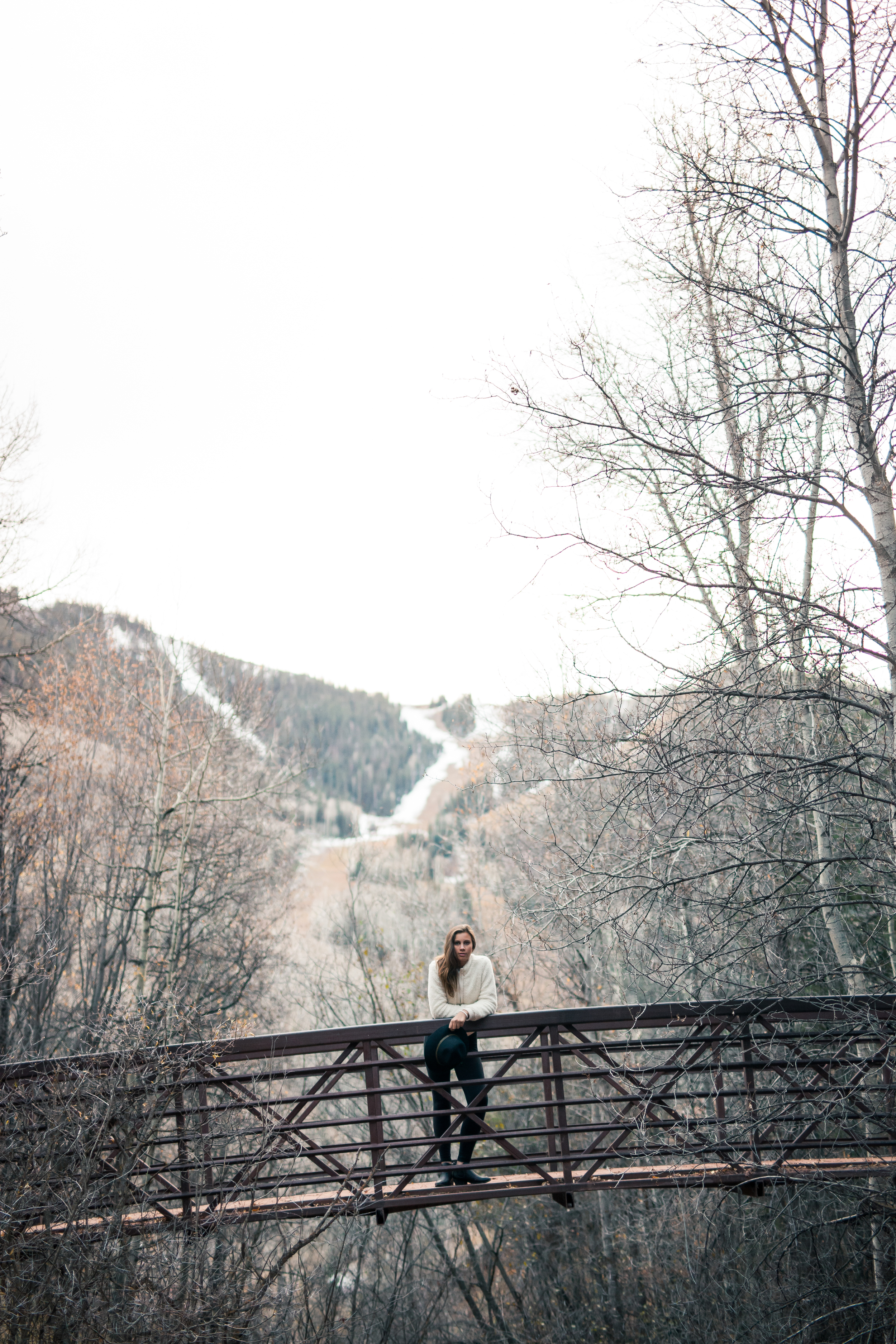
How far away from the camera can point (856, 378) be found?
650 centimetres

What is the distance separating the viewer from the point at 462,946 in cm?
700

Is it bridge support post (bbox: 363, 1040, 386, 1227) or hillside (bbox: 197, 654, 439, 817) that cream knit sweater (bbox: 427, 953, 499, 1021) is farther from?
hillside (bbox: 197, 654, 439, 817)

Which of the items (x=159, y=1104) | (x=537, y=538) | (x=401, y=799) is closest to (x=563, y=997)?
(x=159, y=1104)

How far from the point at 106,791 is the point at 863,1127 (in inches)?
597

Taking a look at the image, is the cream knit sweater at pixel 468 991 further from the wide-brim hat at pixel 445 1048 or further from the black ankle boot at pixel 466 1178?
the black ankle boot at pixel 466 1178

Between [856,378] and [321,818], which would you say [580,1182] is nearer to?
[856,378]

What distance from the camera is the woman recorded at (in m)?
6.96

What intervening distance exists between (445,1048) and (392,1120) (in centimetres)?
114

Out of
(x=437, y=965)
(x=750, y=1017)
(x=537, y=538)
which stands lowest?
(x=750, y=1017)

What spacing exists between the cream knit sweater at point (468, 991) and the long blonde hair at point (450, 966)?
0.8 inches

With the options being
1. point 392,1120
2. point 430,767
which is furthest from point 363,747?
point 392,1120

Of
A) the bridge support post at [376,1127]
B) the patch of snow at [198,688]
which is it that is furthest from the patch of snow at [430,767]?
the bridge support post at [376,1127]

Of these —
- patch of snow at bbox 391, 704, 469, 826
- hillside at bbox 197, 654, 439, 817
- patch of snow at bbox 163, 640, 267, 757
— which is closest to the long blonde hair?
patch of snow at bbox 163, 640, 267, 757

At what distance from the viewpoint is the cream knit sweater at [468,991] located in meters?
6.96
